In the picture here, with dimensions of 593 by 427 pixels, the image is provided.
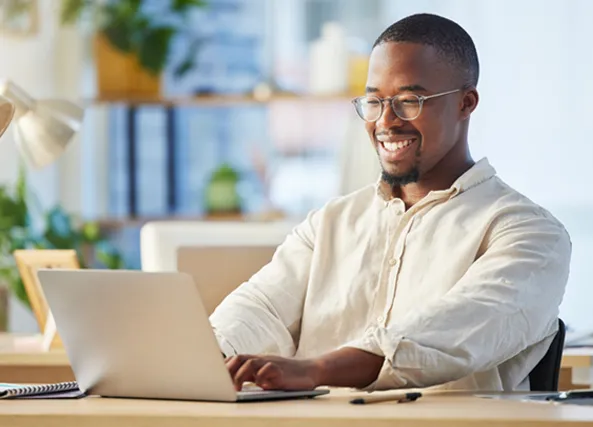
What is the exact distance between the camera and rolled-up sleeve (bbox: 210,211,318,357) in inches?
91.4

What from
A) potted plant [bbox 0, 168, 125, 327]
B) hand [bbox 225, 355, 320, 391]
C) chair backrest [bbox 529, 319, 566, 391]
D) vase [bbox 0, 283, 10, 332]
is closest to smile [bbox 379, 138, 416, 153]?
chair backrest [bbox 529, 319, 566, 391]

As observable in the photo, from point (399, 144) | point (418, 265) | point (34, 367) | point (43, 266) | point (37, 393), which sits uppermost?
point (399, 144)

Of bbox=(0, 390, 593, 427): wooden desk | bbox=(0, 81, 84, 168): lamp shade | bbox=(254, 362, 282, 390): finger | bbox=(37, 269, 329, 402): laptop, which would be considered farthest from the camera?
bbox=(0, 81, 84, 168): lamp shade

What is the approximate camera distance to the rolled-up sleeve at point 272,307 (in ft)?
7.62

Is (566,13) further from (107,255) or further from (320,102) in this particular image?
(107,255)

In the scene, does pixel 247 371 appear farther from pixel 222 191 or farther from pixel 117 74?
pixel 117 74

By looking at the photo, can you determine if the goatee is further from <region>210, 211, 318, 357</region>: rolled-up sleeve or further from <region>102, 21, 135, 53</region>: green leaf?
<region>102, 21, 135, 53</region>: green leaf

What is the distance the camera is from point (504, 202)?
2.27 metres

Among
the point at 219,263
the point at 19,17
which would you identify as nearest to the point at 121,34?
the point at 19,17

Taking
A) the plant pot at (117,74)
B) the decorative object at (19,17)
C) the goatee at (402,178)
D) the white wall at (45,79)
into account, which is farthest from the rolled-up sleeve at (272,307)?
the plant pot at (117,74)

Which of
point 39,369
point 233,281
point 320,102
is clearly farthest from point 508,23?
point 39,369

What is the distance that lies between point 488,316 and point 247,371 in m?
0.39

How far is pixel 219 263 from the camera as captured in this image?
10.5 ft

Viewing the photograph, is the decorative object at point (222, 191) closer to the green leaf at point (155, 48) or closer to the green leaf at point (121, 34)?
the green leaf at point (155, 48)
